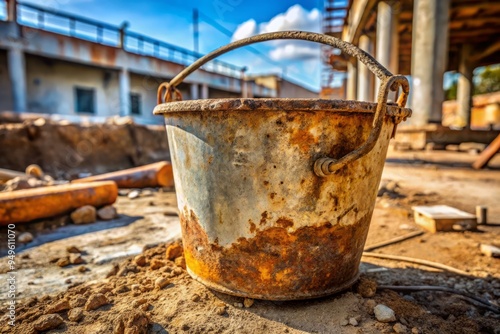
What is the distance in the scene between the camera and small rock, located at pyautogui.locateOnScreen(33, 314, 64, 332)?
1.31 metres

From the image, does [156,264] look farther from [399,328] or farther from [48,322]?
[399,328]

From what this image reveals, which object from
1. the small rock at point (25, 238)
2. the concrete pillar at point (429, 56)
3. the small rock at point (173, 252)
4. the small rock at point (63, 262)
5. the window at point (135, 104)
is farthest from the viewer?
the window at point (135, 104)

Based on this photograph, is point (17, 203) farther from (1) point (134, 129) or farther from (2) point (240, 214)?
(1) point (134, 129)

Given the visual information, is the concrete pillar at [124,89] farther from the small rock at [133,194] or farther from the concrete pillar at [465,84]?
the concrete pillar at [465,84]

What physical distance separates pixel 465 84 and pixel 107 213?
15.2m

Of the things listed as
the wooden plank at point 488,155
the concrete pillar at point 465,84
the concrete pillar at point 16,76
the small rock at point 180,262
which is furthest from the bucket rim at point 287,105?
the concrete pillar at point 465,84

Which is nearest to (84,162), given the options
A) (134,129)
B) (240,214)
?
(134,129)

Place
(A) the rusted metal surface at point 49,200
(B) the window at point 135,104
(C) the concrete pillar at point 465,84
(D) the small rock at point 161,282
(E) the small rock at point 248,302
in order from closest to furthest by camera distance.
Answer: (E) the small rock at point 248,302, (D) the small rock at point 161,282, (A) the rusted metal surface at point 49,200, (C) the concrete pillar at point 465,84, (B) the window at point 135,104

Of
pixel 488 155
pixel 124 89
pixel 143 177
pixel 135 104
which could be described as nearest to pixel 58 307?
pixel 143 177

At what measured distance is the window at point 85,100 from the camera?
1487 cm

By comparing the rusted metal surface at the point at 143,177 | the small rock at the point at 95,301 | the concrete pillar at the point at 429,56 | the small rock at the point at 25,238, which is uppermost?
the concrete pillar at the point at 429,56

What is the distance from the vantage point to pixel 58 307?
4.76 feet

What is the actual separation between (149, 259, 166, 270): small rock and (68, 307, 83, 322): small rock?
47cm

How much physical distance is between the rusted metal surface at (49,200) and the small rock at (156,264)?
1717 millimetres
